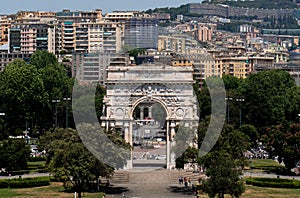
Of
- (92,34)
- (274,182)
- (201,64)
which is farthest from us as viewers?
(92,34)

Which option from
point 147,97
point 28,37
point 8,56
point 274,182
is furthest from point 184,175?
point 28,37

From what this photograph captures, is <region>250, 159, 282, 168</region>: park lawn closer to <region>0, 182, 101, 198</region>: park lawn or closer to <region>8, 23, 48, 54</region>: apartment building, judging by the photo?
<region>0, 182, 101, 198</region>: park lawn

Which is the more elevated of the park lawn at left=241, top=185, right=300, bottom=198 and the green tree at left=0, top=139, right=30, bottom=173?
the green tree at left=0, top=139, right=30, bottom=173

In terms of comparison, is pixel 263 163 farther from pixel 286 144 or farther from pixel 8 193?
pixel 8 193

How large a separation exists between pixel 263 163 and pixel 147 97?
12.3 metres

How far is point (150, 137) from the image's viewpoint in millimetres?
119312

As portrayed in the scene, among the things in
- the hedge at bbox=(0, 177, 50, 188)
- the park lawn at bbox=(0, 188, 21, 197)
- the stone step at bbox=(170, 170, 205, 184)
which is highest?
the stone step at bbox=(170, 170, 205, 184)

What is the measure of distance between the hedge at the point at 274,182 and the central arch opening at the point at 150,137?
423 inches

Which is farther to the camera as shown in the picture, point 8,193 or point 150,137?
point 150,137

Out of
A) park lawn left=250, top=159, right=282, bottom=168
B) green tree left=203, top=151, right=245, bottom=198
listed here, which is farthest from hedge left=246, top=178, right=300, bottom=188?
park lawn left=250, top=159, right=282, bottom=168

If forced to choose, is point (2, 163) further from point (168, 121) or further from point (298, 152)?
point (298, 152)

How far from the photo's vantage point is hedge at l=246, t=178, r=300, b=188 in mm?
72375

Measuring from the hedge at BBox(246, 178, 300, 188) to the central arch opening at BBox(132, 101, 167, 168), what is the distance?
10.7 m

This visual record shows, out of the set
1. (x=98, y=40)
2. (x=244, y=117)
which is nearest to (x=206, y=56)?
(x=98, y=40)
